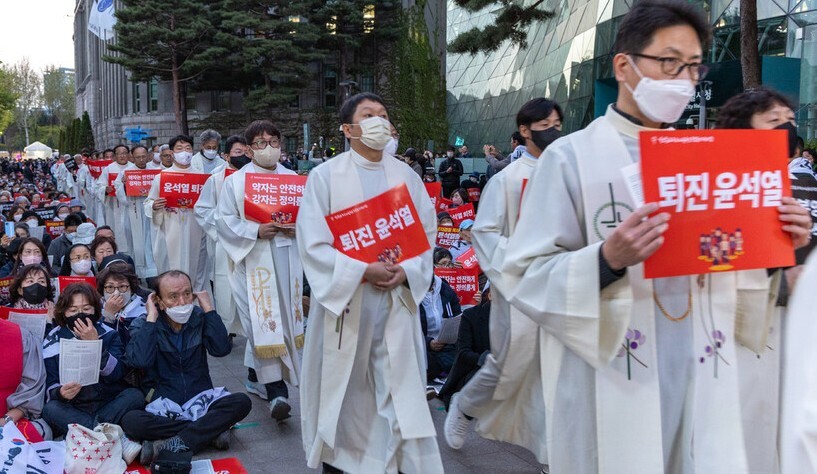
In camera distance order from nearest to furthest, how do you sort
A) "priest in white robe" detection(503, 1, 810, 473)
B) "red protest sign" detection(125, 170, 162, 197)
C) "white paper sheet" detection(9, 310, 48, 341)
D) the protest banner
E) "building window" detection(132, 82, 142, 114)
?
"priest in white robe" detection(503, 1, 810, 473) → the protest banner → "white paper sheet" detection(9, 310, 48, 341) → "red protest sign" detection(125, 170, 162, 197) → "building window" detection(132, 82, 142, 114)

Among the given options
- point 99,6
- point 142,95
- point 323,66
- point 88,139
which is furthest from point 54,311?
point 88,139

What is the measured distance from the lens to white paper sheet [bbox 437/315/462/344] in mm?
7473

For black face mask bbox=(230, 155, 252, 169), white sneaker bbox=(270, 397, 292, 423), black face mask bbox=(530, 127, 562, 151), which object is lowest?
white sneaker bbox=(270, 397, 292, 423)

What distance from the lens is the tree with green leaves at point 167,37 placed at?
47938mm

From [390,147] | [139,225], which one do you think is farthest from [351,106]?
[139,225]

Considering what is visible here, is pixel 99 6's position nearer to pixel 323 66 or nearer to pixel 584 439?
pixel 323 66

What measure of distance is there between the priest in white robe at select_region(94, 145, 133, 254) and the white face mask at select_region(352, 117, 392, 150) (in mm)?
10051

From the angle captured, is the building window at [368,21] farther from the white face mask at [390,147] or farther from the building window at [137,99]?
the white face mask at [390,147]

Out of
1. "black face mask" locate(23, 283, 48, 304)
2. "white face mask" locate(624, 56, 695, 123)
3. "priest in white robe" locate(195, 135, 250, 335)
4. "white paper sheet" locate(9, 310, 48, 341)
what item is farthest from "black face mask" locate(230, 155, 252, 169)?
"white face mask" locate(624, 56, 695, 123)

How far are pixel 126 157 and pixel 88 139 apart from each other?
2365 inches

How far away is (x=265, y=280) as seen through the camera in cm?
686

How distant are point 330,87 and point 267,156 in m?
50.6

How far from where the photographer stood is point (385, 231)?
4.65m

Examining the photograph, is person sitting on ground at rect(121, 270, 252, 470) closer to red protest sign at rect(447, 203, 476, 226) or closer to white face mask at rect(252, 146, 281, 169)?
white face mask at rect(252, 146, 281, 169)
